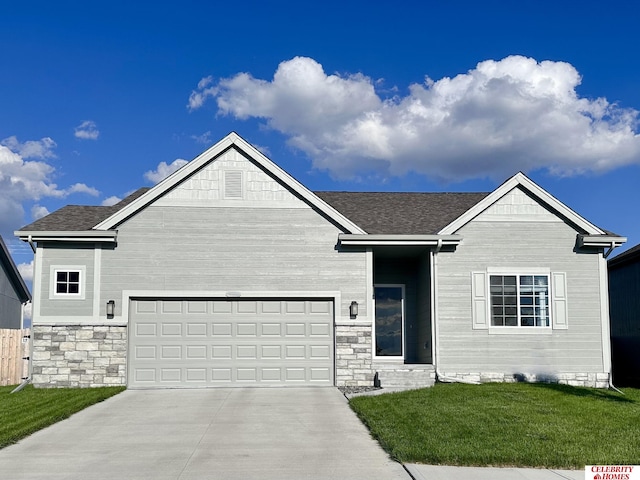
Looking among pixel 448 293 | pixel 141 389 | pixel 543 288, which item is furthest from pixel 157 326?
pixel 543 288

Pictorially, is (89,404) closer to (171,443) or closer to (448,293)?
(171,443)

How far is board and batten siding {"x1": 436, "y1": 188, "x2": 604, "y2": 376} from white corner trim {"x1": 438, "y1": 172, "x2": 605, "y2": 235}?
0.21 meters

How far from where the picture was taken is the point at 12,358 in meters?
18.8

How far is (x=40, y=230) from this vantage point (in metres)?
17.0

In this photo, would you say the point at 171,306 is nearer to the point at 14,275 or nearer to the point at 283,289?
the point at 283,289

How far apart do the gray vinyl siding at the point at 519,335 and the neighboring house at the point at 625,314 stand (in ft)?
9.77

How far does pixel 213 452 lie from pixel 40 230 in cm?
954

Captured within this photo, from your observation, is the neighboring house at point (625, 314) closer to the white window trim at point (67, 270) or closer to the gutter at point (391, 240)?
the gutter at point (391, 240)

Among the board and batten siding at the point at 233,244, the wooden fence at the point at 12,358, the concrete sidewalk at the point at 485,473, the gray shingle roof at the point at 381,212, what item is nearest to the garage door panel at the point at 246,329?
the board and batten siding at the point at 233,244

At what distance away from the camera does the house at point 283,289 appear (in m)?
17.0

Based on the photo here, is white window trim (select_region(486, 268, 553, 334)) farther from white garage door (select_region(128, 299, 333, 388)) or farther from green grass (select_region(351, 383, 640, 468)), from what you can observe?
white garage door (select_region(128, 299, 333, 388))

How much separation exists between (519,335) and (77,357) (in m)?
10.6

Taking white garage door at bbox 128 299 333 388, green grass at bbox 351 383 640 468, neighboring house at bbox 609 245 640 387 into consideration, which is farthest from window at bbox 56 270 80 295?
neighboring house at bbox 609 245 640 387

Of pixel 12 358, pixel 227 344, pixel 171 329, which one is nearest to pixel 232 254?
pixel 227 344
